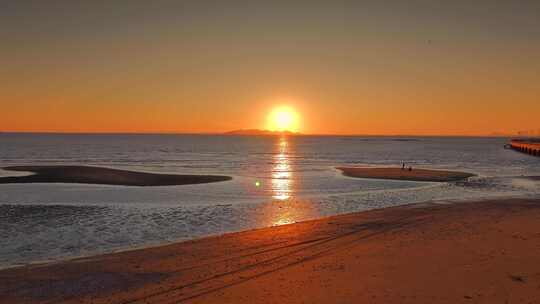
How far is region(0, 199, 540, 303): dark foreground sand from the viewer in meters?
10.9

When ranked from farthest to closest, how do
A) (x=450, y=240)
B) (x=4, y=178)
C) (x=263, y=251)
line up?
(x=4, y=178) → (x=450, y=240) → (x=263, y=251)

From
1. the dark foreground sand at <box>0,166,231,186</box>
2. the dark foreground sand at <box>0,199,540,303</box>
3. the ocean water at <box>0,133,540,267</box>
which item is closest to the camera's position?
the dark foreground sand at <box>0,199,540,303</box>

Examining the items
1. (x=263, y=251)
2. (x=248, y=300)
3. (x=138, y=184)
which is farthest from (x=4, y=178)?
(x=248, y=300)

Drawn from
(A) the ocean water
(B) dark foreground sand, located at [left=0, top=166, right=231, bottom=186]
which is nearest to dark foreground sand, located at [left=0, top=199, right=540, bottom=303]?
(A) the ocean water

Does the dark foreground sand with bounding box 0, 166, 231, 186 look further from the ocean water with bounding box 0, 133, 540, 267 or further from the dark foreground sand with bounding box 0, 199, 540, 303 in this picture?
the dark foreground sand with bounding box 0, 199, 540, 303

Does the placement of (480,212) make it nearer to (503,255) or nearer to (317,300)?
(503,255)

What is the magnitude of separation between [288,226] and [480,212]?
1047 cm

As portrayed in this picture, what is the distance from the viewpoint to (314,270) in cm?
1283

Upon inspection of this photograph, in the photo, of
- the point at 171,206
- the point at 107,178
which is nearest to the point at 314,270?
the point at 171,206

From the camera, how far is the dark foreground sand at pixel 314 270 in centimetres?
1090

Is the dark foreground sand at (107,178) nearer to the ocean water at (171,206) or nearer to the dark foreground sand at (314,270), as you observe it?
the ocean water at (171,206)

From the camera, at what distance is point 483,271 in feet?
41.1

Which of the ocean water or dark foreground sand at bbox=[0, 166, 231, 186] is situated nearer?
the ocean water

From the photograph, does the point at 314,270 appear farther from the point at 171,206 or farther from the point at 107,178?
the point at 107,178
